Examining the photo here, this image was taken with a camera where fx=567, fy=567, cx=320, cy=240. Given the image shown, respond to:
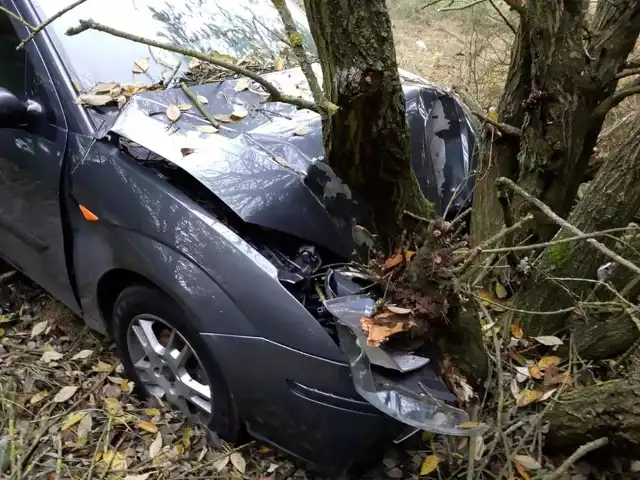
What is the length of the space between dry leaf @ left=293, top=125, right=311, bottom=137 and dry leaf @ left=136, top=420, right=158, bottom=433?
132 cm

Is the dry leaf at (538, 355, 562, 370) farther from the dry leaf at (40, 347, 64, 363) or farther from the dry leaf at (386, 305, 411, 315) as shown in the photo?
Result: the dry leaf at (40, 347, 64, 363)

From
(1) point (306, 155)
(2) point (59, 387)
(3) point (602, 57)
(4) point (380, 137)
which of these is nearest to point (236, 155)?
(1) point (306, 155)

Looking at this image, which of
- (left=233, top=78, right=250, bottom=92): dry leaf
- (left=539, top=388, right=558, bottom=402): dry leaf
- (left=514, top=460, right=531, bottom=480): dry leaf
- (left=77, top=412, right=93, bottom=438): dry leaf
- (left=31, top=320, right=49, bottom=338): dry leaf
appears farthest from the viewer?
(left=31, top=320, right=49, bottom=338): dry leaf

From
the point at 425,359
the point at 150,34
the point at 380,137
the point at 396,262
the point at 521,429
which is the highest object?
the point at 150,34

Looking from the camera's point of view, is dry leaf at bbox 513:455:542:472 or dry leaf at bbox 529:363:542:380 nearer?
dry leaf at bbox 513:455:542:472

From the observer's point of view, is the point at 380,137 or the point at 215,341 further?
Answer: the point at 215,341

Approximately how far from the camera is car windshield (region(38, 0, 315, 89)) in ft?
7.81

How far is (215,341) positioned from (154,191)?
57 cm

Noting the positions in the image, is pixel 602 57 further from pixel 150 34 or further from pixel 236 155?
pixel 150 34

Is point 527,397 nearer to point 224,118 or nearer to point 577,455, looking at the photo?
point 577,455

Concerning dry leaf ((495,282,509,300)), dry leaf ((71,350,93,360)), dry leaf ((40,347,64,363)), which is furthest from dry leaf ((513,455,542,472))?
dry leaf ((40,347,64,363))

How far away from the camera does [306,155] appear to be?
2197 mm

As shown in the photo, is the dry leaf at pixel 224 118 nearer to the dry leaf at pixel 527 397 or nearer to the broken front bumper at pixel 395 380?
the broken front bumper at pixel 395 380

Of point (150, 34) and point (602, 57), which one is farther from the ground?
point (150, 34)
